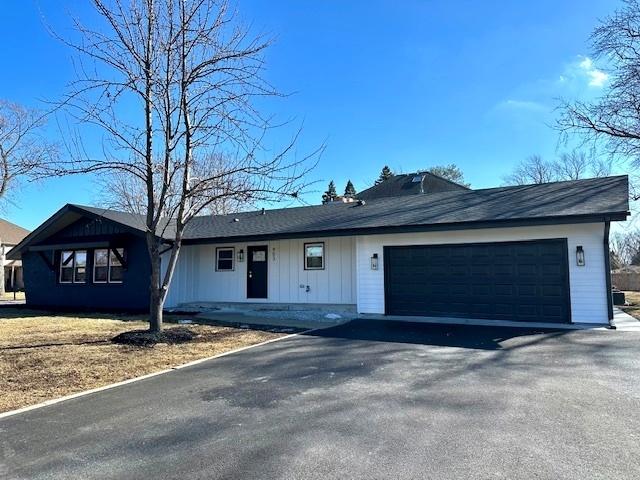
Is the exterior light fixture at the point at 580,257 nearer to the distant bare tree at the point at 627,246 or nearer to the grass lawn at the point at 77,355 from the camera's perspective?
the grass lawn at the point at 77,355

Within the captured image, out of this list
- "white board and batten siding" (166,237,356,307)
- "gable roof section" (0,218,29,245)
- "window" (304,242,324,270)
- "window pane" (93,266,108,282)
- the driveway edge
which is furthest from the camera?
"gable roof section" (0,218,29,245)

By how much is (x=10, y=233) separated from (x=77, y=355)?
126 feet

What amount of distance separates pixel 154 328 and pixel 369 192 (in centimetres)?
2808

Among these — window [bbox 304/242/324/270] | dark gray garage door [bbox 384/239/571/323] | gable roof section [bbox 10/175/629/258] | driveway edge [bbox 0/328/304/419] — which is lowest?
driveway edge [bbox 0/328/304/419]

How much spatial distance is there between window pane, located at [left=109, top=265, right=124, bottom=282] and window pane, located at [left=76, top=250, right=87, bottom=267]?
1.50m

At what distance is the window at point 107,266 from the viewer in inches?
643

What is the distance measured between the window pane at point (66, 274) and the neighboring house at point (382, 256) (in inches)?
1.7

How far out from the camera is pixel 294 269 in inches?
599

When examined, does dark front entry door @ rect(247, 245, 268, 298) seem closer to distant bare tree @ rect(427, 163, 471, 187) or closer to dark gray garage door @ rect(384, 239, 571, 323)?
dark gray garage door @ rect(384, 239, 571, 323)

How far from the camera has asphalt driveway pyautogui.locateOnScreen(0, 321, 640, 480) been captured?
334 cm

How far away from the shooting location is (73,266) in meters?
17.5

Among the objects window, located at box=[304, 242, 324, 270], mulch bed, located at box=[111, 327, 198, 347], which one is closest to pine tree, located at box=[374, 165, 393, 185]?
window, located at box=[304, 242, 324, 270]

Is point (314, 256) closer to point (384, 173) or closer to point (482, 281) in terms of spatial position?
point (482, 281)

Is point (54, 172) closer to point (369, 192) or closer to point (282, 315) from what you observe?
point (282, 315)
